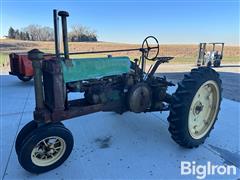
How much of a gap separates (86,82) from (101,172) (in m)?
0.96

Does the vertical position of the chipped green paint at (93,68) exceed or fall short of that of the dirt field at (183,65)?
it exceeds it

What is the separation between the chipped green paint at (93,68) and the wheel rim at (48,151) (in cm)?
60

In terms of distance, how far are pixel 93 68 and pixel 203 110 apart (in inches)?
59.1

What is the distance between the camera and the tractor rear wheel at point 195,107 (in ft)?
8.17

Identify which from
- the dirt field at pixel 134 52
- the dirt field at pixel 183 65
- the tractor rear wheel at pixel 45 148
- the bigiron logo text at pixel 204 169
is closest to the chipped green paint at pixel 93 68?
the tractor rear wheel at pixel 45 148

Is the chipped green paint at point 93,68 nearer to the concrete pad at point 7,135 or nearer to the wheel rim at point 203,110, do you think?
the wheel rim at point 203,110

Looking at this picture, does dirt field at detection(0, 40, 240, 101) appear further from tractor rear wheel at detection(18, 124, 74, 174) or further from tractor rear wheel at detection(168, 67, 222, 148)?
tractor rear wheel at detection(18, 124, 74, 174)

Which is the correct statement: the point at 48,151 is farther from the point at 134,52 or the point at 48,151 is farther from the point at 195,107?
the point at 134,52

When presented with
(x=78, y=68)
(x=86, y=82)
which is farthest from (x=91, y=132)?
(x=78, y=68)

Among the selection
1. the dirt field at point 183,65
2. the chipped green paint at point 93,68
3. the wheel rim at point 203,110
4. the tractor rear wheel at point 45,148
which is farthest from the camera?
the dirt field at point 183,65

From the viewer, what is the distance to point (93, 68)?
2.50 meters

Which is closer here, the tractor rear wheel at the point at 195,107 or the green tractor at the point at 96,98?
the green tractor at the point at 96,98

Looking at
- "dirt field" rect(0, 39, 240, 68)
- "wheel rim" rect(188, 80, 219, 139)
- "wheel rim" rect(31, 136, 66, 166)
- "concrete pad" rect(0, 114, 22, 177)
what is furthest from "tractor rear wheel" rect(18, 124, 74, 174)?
"dirt field" rect(0, 39, 240, 68)

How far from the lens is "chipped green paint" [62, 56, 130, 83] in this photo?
233 cm
